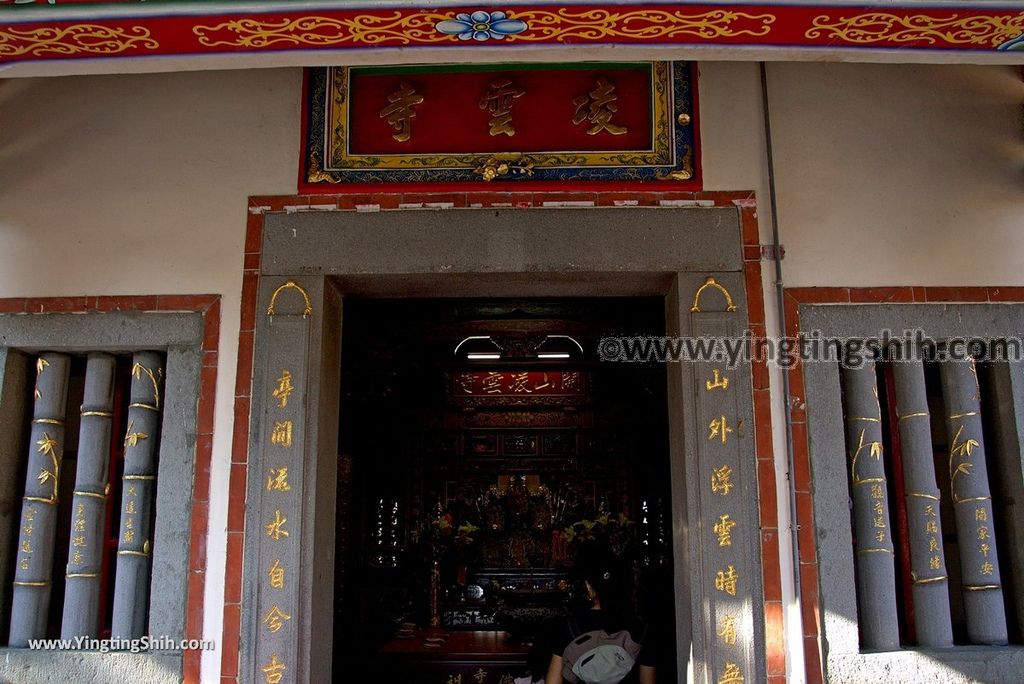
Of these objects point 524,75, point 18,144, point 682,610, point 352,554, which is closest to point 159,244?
point 18,144

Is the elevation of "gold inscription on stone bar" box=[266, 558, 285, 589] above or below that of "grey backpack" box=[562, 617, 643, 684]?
above

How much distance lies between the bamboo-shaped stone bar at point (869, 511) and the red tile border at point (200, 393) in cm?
229

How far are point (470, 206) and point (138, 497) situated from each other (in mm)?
1599

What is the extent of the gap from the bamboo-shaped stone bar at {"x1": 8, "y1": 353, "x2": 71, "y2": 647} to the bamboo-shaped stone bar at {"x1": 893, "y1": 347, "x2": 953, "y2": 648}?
309 centimetres

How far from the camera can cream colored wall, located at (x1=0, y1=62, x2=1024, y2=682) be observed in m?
3.31

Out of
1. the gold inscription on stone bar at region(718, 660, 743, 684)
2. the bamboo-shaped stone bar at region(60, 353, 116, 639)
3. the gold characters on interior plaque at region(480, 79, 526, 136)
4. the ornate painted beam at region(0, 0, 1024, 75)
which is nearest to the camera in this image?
the ornate painted beam at region(0, 0, 1024, 75)

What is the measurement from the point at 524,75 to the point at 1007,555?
2.51 metres

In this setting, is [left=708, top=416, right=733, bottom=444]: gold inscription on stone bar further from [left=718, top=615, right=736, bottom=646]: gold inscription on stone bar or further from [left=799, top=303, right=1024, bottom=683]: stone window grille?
[left=718, top=615, right=736, bottom=646]: gold inscription on stone bar

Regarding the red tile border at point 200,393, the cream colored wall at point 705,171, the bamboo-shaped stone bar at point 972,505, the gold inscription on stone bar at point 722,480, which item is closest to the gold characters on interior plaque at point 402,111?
the cream colored wall at point 705,171

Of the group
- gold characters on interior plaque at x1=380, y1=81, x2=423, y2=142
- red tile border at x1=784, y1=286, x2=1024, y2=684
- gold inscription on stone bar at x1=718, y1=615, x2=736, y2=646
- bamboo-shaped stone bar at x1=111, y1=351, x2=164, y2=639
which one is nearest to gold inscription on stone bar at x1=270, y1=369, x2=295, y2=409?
bamboo-shaped stone bar at x1=111, y1=351, x2=164, y2=639

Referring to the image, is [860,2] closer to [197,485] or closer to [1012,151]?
[1012,151]

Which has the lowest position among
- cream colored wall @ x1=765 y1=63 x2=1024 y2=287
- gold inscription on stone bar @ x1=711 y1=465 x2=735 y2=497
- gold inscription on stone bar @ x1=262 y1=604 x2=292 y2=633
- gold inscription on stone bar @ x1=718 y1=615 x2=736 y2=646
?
gold inscription on stone bar @ x1=718 y1=615 x2=736 y2=646

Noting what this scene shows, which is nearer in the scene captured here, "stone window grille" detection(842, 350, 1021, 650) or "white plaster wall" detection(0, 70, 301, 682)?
"stone window grille" detection(842, 350, 1021, 650)

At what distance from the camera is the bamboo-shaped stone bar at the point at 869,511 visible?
3.08m
